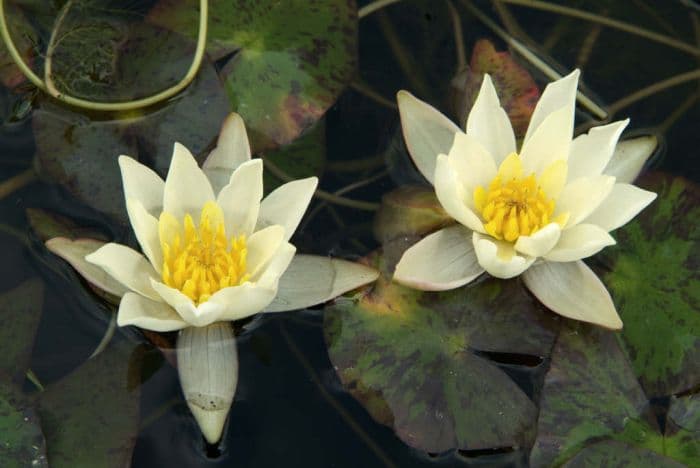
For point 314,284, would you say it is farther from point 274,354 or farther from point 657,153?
point 657,153

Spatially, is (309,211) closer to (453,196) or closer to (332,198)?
(332,198)

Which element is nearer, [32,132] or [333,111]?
[32,132]

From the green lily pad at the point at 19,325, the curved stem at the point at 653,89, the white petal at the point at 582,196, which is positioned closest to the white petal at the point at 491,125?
the white petal at the point at 582,196

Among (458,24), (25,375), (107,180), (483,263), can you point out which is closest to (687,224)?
(483,263)

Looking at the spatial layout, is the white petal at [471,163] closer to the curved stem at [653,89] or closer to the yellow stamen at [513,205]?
the yellow stamen at [513,205]

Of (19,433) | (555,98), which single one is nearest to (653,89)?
(555,98)

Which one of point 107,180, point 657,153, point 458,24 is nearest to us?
point 107,180
